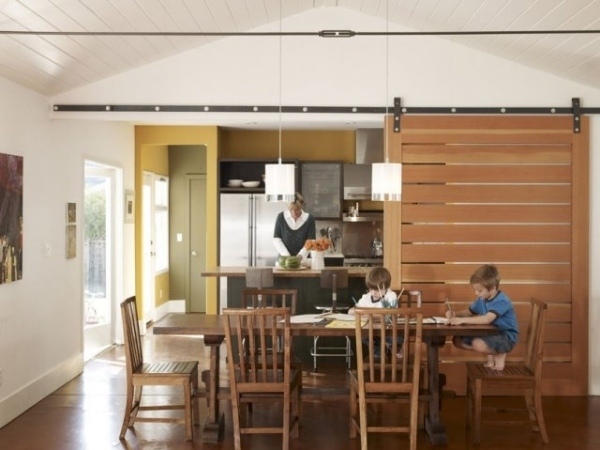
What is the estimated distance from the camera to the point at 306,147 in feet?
33.0

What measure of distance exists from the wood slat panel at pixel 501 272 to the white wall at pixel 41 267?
2959 millimetres

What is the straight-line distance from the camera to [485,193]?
6566 mm

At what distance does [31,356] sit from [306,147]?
16.2ft

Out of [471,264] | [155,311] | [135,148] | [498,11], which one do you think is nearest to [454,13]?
[498,11]

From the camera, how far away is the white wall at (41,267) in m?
5.64

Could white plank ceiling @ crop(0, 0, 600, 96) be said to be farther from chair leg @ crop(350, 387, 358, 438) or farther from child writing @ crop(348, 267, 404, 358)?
chair leg @ crop(350, 387, 358, 438)

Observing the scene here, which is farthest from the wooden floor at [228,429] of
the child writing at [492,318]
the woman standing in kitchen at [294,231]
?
the woman standing in kitchen at [294,231]

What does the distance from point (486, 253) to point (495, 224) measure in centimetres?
25

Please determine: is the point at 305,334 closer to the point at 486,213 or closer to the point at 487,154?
the point at 486,213

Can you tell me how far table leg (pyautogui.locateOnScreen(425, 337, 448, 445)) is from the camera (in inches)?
202

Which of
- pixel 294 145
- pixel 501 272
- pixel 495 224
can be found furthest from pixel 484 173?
pixel 294 145

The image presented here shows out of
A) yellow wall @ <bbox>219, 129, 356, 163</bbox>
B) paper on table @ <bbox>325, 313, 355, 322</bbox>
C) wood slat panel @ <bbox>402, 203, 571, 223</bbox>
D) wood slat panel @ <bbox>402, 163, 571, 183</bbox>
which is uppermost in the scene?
yellow wall @ <bbox>219, 129, 356, 163</bbox>

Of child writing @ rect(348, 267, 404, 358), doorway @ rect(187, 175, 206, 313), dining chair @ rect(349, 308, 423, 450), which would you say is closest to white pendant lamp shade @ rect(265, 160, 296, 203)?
child writing @ rect(348, 267, 404, 358)

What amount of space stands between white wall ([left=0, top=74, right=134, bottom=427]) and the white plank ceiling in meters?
0.40
